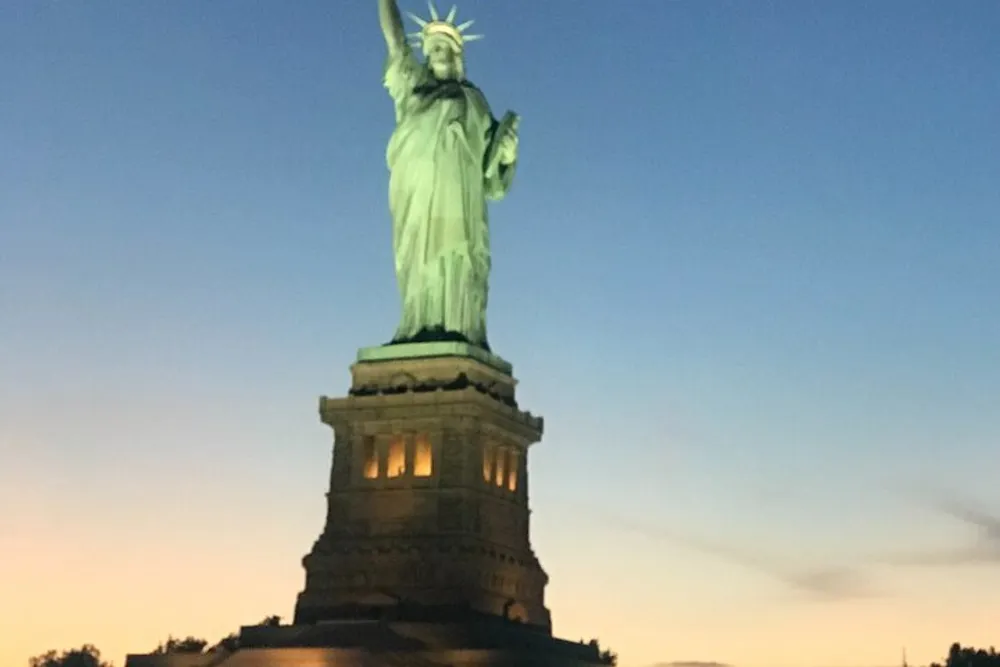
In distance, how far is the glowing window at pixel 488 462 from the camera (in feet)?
143

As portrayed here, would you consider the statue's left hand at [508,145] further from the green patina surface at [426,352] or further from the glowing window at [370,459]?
the glowing window at [370,459]

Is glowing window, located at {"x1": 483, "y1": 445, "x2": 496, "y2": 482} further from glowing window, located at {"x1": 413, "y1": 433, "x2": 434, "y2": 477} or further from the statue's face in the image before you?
the statue's face

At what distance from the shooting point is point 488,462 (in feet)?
145

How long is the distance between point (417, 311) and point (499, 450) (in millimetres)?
5020

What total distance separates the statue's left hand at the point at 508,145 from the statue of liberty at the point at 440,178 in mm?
33

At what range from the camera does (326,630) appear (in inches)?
1537

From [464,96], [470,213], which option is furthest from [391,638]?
[464,96]

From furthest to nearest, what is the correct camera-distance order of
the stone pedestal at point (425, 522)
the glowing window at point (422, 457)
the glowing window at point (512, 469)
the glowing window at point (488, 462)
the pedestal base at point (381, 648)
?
the glowing window at point (512, 469) → the glowing window at point (488, 462) → the glowing window at point (422, 457) → the stone pedestal at point (425, 522) → the pedestal base at point (381, 648)

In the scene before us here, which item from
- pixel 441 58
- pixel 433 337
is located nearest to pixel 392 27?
pixel 441 58

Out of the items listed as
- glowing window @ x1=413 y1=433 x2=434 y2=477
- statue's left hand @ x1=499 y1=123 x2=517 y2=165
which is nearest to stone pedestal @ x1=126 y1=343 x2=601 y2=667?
glowing window @ x1=413 y1=433 x2=434 y2=477

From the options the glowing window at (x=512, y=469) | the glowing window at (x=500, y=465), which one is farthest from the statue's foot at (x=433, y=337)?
the glowing window at (x=512, y=469)

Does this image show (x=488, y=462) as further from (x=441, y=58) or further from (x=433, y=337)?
(x=441, y=58)

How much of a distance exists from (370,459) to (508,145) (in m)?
11.6

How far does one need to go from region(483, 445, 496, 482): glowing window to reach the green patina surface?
2.68 metres
